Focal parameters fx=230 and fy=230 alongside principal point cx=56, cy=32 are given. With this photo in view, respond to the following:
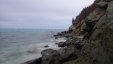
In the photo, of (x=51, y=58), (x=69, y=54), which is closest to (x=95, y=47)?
(x=69, y=54)

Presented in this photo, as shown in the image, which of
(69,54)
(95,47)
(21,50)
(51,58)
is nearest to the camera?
(95,47)

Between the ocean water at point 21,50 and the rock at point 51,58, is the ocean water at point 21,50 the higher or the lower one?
the lower one

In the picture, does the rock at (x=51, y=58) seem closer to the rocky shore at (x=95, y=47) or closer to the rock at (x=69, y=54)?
the rocky shore at (x=95, y=47)

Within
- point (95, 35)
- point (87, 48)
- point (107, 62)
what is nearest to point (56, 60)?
point (87, 48)

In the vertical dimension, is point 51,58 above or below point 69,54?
below

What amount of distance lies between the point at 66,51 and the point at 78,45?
4.60 ft

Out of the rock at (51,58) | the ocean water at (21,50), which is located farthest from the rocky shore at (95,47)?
the ocean water at (21,50)

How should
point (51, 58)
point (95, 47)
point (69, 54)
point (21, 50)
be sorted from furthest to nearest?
point (21, 50) < point (51, 58) < point (69, 54) < point (95, 47)

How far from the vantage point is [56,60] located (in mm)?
22031

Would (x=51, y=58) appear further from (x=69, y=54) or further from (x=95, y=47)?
(x=95, y=47)

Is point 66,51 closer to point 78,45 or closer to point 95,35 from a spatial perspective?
point 78,45

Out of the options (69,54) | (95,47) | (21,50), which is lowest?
(21,50)

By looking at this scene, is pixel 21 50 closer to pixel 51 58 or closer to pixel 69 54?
pixel 51 58

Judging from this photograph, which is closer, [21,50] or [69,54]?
[69,54]
